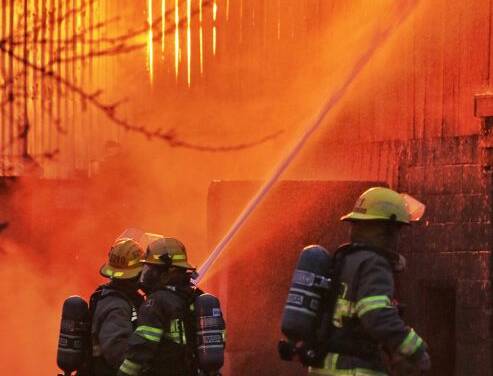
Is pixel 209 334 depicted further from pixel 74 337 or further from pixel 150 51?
pixel 150 51

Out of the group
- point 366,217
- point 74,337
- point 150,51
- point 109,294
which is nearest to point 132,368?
point 109,294

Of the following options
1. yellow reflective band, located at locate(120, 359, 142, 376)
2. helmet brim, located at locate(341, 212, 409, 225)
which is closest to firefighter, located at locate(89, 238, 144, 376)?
yellow reflective band, located at locate(120, 359, 142, 376)

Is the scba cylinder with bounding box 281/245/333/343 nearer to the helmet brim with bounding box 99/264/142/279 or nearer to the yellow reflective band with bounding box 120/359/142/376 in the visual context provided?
the yellow reflective band with bounding box 120/359/142/376

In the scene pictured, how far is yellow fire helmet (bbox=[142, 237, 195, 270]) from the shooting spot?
23.2 ft

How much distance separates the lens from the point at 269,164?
11.7 metres

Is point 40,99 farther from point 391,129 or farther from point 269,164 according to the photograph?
point 391,129

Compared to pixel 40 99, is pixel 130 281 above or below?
below

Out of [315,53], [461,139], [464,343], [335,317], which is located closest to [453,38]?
[461,139]

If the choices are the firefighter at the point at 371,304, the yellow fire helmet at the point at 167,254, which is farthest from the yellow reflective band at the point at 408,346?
the yellow fire helmet at the point at 167,254

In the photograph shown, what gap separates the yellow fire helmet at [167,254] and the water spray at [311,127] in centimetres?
321

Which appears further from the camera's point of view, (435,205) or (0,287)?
(0,287)

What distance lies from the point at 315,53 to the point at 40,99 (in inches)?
159

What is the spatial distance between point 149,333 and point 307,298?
1326 millimetres

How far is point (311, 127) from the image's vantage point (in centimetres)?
1130
